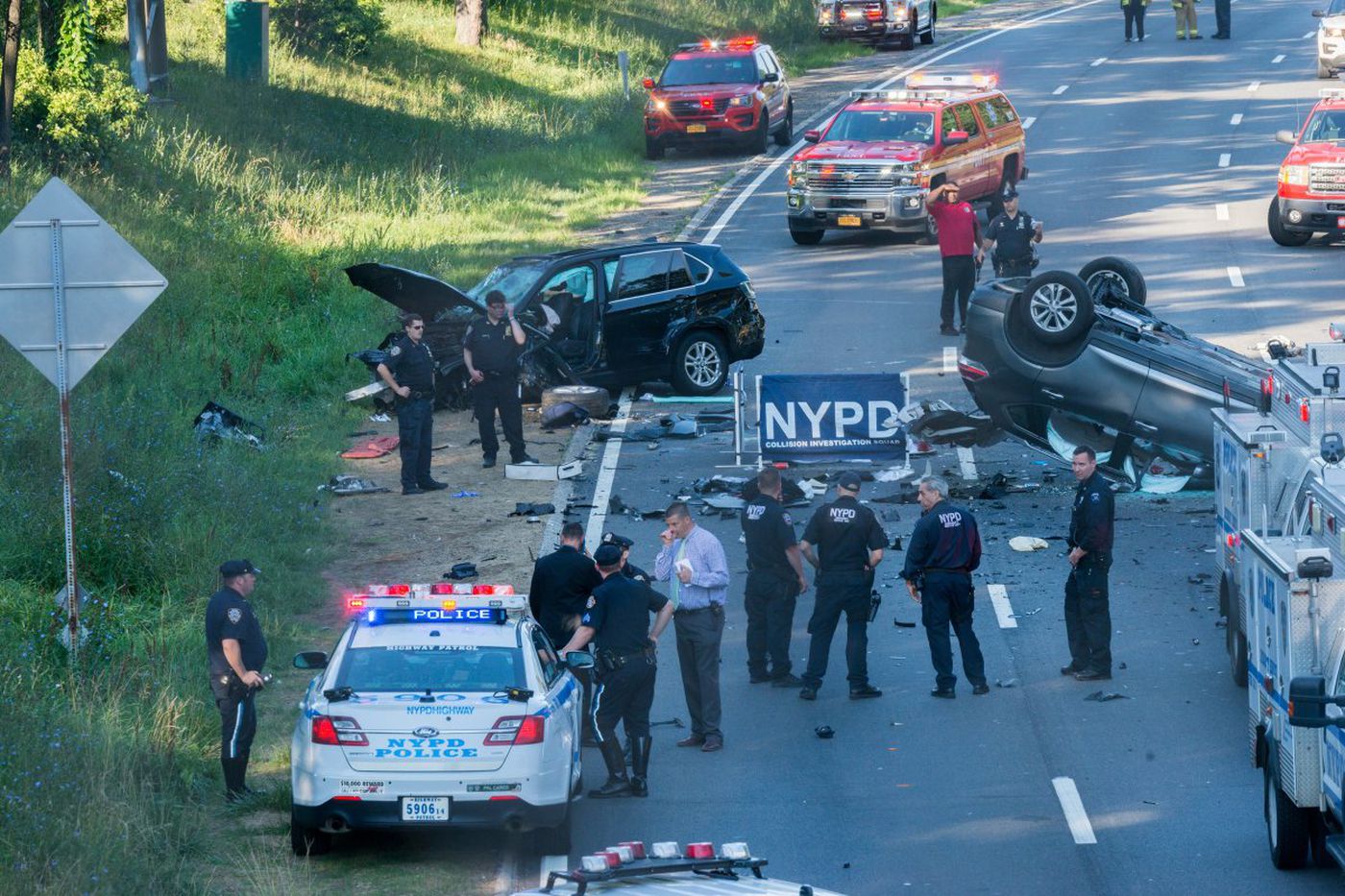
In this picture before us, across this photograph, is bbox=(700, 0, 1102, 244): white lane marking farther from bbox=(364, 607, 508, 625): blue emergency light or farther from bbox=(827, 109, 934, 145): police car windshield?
bbox=(364, 607, 508, 625): blue emergency light

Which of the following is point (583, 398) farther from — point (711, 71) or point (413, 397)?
point (711, 71)

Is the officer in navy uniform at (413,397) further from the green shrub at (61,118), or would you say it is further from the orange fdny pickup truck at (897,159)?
the orange fdny pickup truck at (897,159)

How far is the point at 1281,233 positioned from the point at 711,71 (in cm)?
1215

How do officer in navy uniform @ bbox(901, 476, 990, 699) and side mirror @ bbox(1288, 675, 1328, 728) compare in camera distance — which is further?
officer in navy uniform @ bbox(901, 476, 990, 699)

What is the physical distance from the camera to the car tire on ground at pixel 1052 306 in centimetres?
1820

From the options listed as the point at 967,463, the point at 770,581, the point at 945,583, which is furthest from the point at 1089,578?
the point at 967,463

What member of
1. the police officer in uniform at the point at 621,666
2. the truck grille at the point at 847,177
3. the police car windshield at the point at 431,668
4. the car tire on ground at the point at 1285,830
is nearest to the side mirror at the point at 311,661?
the police car windshield at the point at 431,668

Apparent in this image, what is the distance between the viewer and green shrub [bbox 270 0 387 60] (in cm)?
3919

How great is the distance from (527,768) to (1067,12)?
51.4 meters

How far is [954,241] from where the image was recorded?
23625mm

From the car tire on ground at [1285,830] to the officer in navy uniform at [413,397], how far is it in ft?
33.3

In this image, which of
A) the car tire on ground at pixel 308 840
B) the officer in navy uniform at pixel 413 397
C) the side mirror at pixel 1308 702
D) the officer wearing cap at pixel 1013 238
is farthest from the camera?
the officer wearing cap at pixel 1013 238

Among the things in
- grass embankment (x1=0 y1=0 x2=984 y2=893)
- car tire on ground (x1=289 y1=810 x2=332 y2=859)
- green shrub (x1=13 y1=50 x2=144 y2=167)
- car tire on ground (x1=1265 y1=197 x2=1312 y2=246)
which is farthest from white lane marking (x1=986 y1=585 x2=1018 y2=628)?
green shrub (x1=13 y1=50 x2=144 y2=167)

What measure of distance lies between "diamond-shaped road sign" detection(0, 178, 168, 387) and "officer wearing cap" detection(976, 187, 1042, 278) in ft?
46.0
